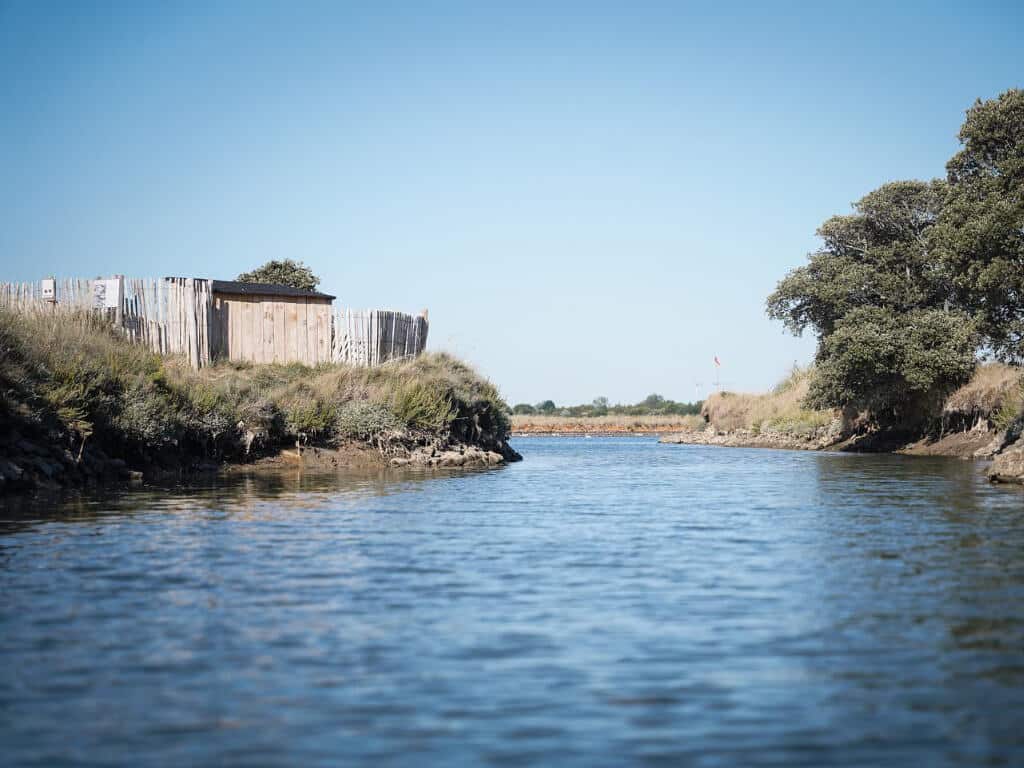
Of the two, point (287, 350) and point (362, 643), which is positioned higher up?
point (287, 350)

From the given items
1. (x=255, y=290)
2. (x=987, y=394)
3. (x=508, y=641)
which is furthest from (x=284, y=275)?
(x=508, y=641)

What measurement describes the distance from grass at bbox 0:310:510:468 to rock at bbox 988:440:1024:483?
1396 cm

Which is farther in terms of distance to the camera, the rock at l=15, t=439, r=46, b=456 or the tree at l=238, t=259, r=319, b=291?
the tree at l=238, t=259, r=319, b=291

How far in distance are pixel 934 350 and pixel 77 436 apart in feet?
94.8

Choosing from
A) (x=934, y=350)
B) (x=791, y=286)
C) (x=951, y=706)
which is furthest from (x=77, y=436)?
(x=791, y=286)

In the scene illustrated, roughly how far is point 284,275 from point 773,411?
28.0 metres

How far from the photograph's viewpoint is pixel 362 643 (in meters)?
6.54

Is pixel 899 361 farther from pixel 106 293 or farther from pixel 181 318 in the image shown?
pixel 106 293

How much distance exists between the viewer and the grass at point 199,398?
60.7 feet

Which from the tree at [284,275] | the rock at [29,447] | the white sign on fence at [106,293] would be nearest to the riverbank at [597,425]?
the tree at [284,275]

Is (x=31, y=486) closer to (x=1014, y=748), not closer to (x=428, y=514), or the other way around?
(x=428, y=514)

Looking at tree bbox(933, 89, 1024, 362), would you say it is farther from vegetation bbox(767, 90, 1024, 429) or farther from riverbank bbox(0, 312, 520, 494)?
riverbank bbox(0, 312, 520, 494)

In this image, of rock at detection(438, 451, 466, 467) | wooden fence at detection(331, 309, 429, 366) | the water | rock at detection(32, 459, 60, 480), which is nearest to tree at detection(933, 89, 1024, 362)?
rock at detection(438, 451, 466, 467)

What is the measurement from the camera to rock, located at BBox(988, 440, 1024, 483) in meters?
19.2
